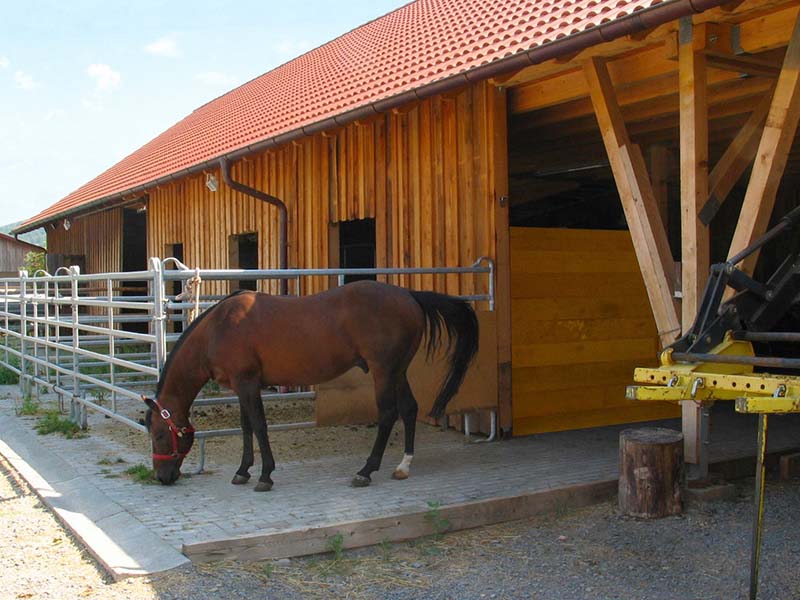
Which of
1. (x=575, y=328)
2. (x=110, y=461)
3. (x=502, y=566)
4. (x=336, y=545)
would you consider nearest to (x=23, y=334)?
(x=110, y=461)

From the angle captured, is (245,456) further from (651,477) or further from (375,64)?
(375,64)

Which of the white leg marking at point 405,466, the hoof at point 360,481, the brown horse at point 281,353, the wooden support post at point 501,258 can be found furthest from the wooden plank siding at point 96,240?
the hoof at point 360,481

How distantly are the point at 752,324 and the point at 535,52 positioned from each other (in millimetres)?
2393

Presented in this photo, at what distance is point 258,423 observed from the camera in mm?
5480

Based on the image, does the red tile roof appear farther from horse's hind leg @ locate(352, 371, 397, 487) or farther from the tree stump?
the tree stump

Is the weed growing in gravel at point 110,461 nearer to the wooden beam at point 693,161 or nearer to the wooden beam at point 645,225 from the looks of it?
the wooden beam at point 645,225

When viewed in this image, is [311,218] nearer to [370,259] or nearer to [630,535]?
[370,259]

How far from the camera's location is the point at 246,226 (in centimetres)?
1155

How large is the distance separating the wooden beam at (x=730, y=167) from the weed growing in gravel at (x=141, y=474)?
4.16 meters

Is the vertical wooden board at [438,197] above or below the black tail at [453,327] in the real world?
above

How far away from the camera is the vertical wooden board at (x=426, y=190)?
7840 millimetres

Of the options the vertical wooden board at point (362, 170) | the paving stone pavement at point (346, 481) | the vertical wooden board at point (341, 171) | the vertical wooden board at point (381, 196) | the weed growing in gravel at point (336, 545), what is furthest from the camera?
the vertical wooden board at point (341, 171)

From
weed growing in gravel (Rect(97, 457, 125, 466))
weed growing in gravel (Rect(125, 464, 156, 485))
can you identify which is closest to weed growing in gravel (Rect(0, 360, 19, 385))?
weed growing in gravel (Rect(97, 457, 125, 466))

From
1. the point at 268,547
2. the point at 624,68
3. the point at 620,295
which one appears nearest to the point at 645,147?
the point at 620,295
